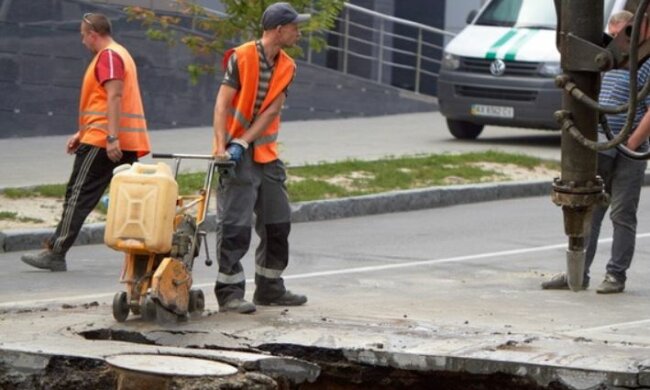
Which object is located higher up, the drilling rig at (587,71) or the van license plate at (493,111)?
the drilling rig at (587,71)

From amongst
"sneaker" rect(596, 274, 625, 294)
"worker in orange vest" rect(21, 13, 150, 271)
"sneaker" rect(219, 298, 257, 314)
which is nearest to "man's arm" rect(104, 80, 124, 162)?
"worker in orange vest" rect(21, 13, 150, 271)

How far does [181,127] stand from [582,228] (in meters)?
14.9

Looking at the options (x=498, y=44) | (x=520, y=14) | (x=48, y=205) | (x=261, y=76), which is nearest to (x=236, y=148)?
(x=261, y=76)

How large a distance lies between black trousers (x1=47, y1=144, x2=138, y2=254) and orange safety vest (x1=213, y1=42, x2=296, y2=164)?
2528 mm

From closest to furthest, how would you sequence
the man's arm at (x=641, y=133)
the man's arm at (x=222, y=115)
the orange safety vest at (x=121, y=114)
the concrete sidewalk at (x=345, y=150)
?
the man's arm at (x=222, y=115) → the man's arm at (x=641, y=133) → the orange safety vest at (x=121, y=114) → the concrete sidewalk at (x=345, y=150)

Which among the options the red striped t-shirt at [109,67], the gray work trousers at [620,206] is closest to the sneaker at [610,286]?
the gray work trousers at [620,206]

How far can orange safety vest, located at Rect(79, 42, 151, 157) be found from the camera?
11.4 meters

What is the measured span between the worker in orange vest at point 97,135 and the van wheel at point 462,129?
31.7ft

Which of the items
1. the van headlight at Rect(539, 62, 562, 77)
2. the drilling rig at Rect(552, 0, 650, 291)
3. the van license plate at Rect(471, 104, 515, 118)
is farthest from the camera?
the van license plate at Rect(471, 104, 515, 118)

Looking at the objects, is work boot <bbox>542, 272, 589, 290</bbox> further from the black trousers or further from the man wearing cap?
the black trousers

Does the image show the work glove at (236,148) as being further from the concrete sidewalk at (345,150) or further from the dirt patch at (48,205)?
the dirt patch at (48,205)

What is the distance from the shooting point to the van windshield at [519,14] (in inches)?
808

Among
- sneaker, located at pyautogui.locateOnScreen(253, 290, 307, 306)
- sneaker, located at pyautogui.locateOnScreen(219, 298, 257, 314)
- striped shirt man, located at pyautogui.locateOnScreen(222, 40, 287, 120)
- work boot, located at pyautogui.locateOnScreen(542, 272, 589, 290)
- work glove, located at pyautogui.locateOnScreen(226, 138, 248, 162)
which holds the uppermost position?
striped shirt man, located at pyautogui.locateOnScreen(222, 40, 287, 120)

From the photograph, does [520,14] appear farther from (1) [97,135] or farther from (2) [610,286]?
(2) [610,286]
